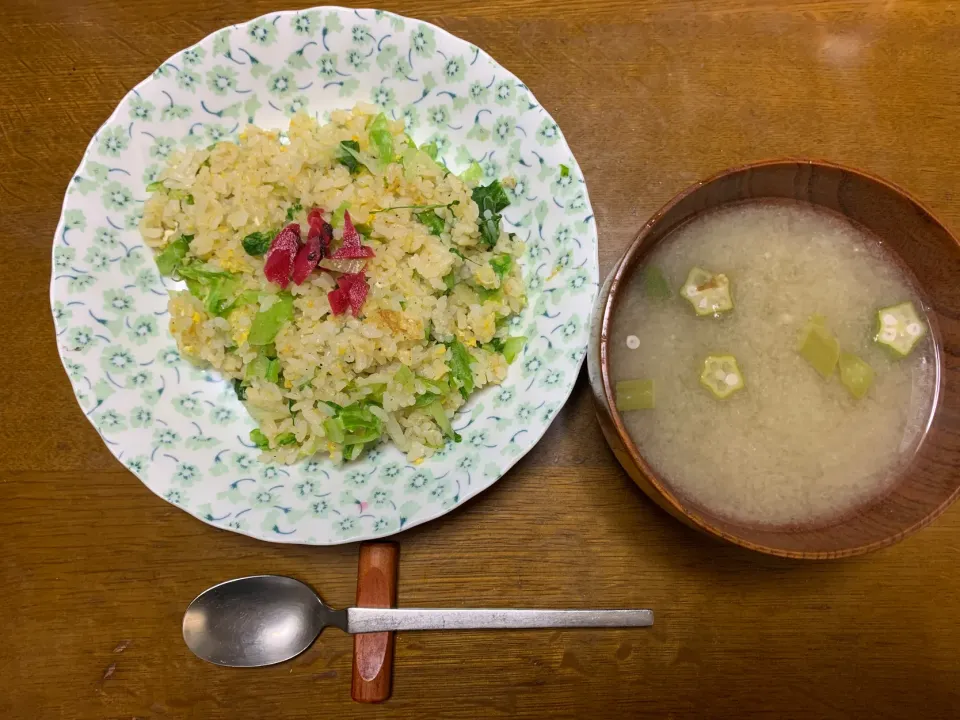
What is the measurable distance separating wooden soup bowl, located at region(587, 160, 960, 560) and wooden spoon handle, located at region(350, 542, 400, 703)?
932 millimetres

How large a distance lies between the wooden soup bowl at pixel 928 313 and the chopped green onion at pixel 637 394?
0.26ft

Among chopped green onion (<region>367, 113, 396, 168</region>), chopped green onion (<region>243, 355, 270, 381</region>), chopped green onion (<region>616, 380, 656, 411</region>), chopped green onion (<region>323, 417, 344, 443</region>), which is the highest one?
chopped green onion (<region>367, 113, 396, 168</region>)

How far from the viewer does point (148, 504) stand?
2.22 meters

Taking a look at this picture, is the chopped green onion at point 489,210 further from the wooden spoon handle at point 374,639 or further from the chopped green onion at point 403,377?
the wooden spoon handle at point 374,639

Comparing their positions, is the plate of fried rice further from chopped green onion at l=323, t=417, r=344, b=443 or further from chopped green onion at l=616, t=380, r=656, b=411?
chopped green onion at l=616, t=380, r=656, b=411

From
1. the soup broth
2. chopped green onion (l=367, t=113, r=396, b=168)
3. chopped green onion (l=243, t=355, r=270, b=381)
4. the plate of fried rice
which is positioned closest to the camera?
the soup broth

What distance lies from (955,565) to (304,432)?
236cm

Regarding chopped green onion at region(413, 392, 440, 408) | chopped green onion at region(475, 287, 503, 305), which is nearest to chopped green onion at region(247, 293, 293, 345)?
chopped green onion at region(413, 392, 440, 408)

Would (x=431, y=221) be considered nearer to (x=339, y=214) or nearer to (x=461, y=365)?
(x=339, y=214)

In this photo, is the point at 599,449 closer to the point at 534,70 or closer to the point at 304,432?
the point at 304,432

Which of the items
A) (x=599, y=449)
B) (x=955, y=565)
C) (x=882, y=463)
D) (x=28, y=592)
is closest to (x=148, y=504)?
(x=28, y=592)

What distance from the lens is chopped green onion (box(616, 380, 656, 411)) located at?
177 centimetres

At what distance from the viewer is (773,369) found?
1.79 m

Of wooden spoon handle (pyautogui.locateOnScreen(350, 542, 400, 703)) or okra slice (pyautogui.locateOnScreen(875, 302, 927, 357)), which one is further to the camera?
wooden spoon handle (pyautogui.locateOnScreen(350, 542, 400, 703))
